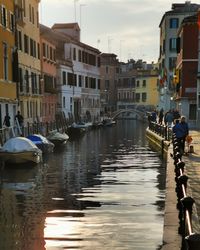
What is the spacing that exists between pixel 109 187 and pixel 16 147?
21.8 feet

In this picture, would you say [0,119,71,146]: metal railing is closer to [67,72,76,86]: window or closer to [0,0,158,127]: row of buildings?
[0,0,158,127]: row of buildings

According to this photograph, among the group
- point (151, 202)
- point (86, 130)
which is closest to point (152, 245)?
point (151, 202)

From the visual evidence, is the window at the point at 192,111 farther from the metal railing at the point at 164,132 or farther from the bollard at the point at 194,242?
the bollard at the point at 194,242

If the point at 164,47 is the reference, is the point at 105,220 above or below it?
below

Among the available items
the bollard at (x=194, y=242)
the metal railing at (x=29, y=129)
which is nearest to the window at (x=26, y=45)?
the metal railing at (x=29, y=129)

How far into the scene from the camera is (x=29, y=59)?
37.1 metres

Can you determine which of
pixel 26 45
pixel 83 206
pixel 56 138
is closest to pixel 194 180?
pixel 83 206

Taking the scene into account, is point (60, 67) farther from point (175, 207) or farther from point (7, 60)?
point (175, 207)

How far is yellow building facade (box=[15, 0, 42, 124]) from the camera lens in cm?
3397

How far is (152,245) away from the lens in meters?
8.31

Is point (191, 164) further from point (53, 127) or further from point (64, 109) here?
point (64, 109)

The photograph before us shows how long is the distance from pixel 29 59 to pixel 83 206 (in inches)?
1065

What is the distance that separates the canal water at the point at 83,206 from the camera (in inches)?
348

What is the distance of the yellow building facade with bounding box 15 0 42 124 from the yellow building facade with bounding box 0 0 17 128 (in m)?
2.08
